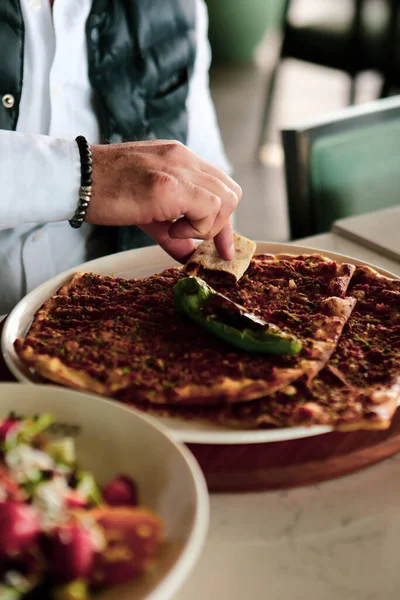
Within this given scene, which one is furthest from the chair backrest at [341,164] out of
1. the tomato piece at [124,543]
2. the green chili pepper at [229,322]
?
the tomato piece at [124,543]

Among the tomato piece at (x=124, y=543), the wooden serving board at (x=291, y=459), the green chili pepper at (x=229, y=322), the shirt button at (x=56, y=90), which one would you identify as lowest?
the wooden serving board at (x=291, y=459)

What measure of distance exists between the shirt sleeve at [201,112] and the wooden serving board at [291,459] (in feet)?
4.19

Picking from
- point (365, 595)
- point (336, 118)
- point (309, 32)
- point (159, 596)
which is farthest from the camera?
point (309, 32)

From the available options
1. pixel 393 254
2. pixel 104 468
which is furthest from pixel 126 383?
pixel 393 254

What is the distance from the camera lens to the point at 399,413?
3.37 ft

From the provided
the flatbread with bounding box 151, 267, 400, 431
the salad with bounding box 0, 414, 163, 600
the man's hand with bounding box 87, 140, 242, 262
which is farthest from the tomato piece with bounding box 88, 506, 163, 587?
the man's hand with bounding box 87, 140, 242, 262

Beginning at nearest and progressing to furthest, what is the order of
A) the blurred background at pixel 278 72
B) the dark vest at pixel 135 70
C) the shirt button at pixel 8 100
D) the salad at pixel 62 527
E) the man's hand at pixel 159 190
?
the salad at pixel 62 527, the man's hand at pixel 159 190, the shirt button at pixel 8 100, the dark vest at pixel 135 70, the blurred background at pixel 278 72

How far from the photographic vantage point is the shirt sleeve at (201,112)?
2076 mm

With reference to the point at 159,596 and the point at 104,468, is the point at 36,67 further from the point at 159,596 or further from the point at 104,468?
the point at 159,596

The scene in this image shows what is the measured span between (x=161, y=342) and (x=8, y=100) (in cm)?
78

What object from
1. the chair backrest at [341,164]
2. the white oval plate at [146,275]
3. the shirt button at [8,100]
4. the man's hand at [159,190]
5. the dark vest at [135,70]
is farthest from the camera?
the chair backrest at [341,164]

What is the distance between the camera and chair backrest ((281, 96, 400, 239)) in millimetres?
2008

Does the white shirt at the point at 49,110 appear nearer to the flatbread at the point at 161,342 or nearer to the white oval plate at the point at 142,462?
the flatbread at the point at 161,342

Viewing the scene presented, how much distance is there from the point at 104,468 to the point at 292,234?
1382 mm
